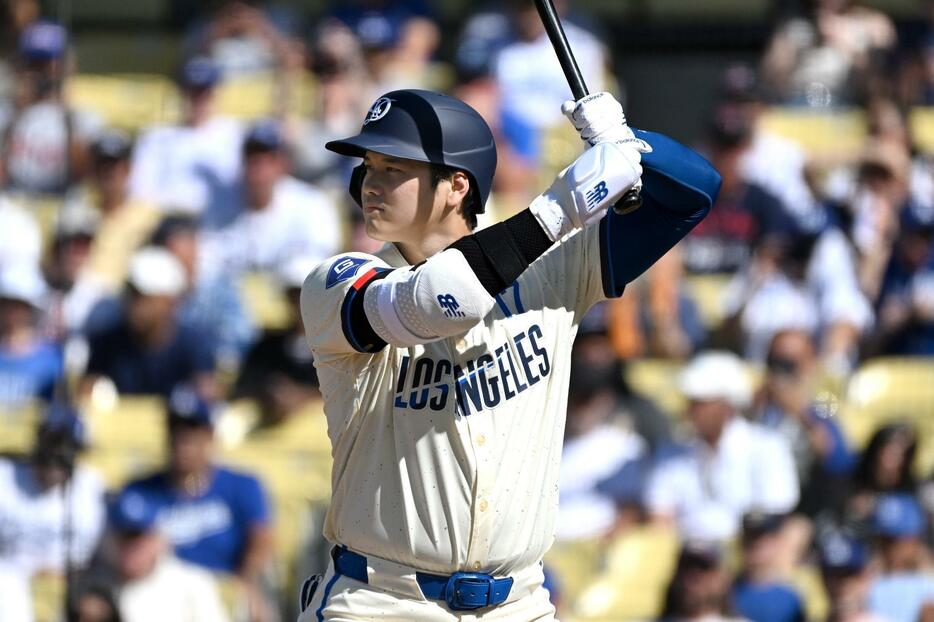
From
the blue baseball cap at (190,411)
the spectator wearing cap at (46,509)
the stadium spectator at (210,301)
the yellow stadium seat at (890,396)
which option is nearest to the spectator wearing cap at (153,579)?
the spectator wearing cap at (46,509)

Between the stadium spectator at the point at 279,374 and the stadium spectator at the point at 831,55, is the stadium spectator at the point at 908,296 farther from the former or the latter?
the stadium spectator at the point at 279,374

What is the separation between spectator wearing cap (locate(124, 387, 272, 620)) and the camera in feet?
21.3

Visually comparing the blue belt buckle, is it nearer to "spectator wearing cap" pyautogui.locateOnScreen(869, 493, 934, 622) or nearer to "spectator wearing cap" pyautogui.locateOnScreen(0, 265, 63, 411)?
"spectator wearing cap" pyautogui.locateOnScreen(869, 493, 934, 622)

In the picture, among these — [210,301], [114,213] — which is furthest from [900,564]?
[114,213]

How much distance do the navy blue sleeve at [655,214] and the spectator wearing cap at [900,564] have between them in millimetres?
3146

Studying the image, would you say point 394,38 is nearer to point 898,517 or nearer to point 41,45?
point 41,45

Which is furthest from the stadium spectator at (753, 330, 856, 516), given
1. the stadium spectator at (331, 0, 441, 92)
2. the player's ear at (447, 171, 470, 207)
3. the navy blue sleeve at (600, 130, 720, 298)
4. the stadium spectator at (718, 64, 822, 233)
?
the player's ear at (447, 171, 470, 207)

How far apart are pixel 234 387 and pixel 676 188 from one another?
13.4 ft

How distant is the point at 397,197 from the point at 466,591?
0.81 metres

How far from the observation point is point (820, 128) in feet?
27.0

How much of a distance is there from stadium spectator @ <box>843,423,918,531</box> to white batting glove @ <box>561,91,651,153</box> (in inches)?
134

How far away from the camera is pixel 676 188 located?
A: 11.4 ft

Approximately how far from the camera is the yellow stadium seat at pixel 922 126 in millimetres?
8000

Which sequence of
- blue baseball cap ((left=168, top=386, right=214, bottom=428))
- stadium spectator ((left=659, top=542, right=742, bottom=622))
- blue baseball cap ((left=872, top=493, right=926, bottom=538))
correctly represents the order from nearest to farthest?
stadium spectator ((left=659, top=542, right=742, bottom=622)) < blue baseball cap ((left=872, top=493, right=926, bottom=538)) < blue baseball cap ((left=168, top=386, right=214, bottom=428))
